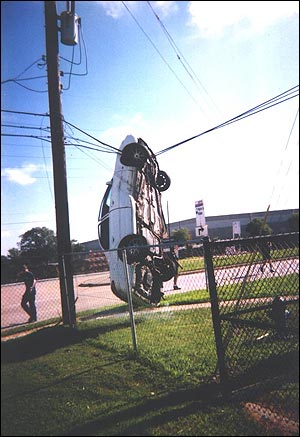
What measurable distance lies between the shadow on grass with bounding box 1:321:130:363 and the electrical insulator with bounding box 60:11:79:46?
5.82 m

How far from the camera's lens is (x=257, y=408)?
10.7 feet

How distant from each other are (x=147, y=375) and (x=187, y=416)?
1.34 metres

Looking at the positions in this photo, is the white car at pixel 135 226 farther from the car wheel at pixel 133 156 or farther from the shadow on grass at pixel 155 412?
the shadow on grass at pixel 155 412

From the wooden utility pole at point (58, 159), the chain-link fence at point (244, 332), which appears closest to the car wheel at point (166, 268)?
the chain-link fence at point (244, 332)

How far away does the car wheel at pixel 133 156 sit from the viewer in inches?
362

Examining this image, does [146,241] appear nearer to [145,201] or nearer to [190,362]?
[145,201]

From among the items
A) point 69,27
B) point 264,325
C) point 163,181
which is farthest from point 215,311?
point 163,181

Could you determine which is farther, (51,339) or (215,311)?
(51,339)

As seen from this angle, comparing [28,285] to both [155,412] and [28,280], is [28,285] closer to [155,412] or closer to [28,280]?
[28,280]

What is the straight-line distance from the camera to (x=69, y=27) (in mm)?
6023

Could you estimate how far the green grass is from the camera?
3129mm

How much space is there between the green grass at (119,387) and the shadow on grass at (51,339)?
0.08 ft

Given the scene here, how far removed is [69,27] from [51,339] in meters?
6.33

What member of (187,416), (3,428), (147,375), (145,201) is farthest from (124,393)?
(145,201)
